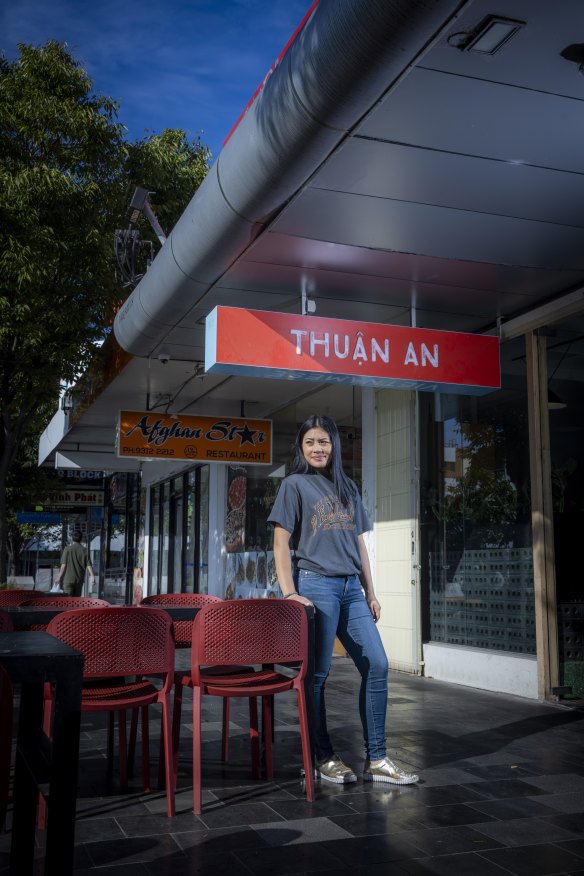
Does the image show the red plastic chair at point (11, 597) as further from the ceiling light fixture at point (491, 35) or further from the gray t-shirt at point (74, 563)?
the gray t-shirt at point (74, 563)

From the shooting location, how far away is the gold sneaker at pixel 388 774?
432 cm

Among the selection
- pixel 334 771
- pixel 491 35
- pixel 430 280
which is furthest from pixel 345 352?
pixel 334 771

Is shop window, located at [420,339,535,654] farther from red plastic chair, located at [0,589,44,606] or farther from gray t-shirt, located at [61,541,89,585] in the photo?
gray t-shirt, located at [61,541,89,585]

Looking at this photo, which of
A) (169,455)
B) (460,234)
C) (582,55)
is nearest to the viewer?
(582,55)

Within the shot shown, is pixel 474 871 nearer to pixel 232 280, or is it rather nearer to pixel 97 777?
pixel 97 777

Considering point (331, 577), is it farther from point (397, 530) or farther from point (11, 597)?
point (397, 530)

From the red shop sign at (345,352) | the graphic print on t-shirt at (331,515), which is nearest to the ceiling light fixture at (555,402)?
the red shop sign at (345,352)

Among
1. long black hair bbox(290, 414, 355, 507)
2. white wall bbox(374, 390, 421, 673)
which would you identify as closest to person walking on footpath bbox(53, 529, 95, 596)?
white wall bbox(374, 390, 421, 673)

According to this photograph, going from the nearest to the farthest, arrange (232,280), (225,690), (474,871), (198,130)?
(474,871), (225,690), (232,280), (198,130)

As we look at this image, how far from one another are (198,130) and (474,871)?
51.6 feet

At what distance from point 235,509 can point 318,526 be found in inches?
384

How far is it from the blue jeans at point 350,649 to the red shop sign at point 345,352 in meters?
2.03

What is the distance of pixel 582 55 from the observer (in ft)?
12.3

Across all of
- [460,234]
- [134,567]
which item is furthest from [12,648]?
[134,567]
